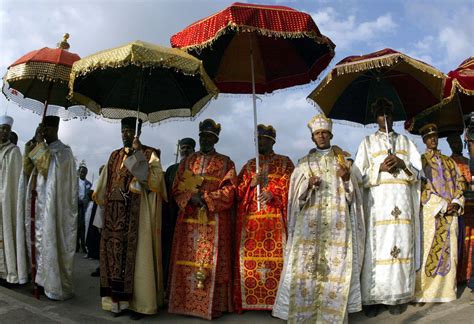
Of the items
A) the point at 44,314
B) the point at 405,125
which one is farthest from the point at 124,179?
the point at 405,125

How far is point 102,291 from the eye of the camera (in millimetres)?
5414

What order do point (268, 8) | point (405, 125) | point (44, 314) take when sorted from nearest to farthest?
1. point (268, 8)
2. point (44, 314)
3. point (405, 125)

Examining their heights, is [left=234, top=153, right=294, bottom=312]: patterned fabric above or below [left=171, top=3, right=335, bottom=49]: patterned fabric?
below

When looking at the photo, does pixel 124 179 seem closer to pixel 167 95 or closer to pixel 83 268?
pixel 167 95

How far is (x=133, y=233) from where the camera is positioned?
542cm

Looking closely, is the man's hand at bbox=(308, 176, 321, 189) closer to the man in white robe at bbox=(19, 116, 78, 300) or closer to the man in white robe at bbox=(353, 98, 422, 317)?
the man in white robe at bbox=(353, 98, 422, 317)

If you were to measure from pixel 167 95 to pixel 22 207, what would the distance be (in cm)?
263

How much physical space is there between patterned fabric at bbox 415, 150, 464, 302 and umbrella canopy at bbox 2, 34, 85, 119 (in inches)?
203

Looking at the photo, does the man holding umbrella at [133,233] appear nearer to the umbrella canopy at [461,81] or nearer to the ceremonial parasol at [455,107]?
the ceremonial parasol at [455,107]

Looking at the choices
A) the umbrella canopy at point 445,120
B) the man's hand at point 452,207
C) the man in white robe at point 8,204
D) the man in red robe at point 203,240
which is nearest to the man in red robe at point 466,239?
the man's hand at point 452,207

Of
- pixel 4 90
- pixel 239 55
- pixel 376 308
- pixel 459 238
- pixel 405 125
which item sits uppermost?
pixel 239 55

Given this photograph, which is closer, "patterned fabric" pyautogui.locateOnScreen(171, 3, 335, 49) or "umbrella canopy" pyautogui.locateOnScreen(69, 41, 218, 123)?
"patterned fabric" pyautogui.locateOnScreen(171, 3, 335, 49)

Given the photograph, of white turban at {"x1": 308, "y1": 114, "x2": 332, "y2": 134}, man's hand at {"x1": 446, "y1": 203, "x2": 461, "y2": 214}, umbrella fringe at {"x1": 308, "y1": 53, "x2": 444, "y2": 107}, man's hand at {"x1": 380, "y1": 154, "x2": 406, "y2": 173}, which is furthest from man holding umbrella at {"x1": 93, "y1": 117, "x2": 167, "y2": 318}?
man's hand at {"x1": 446, "y1": 203, "x2": 461, "y2": 214}

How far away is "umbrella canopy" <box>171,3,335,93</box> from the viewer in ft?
15.5
